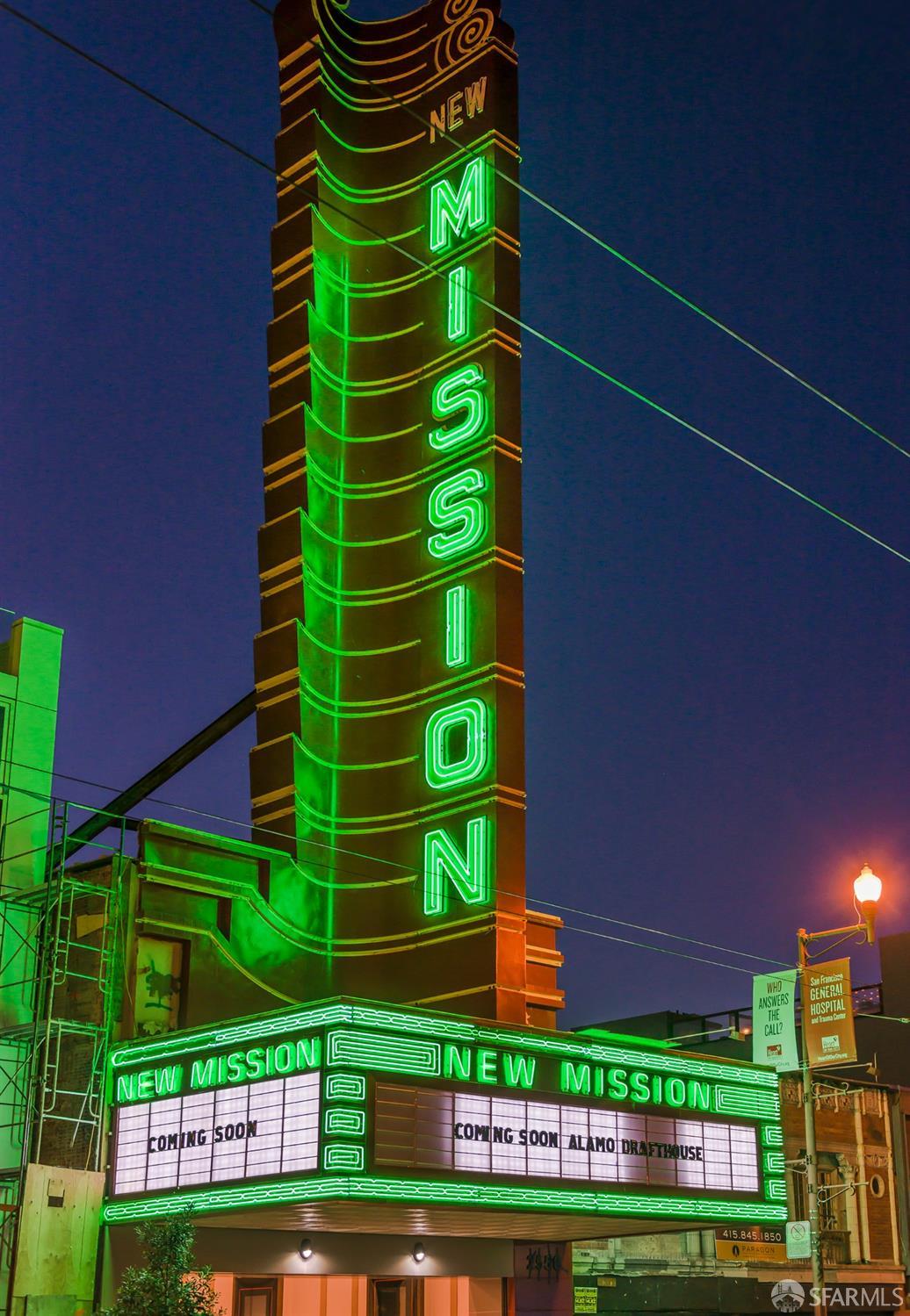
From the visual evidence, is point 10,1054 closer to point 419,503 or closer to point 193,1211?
point 193,1211

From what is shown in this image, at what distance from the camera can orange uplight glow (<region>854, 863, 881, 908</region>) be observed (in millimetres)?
22219

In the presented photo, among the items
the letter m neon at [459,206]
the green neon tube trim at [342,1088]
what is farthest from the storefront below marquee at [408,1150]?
the letter m neon at [459,206]

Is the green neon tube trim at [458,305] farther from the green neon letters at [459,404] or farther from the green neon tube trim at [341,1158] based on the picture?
the green neon tube trim at [341,1158]

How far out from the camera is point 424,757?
84.6ft

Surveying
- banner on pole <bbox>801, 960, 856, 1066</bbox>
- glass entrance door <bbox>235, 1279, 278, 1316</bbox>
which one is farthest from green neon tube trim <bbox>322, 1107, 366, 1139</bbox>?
banner on pole <bbox>801, 960, 856, 1066</bbox>

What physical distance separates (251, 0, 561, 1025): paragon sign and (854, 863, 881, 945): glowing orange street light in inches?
197

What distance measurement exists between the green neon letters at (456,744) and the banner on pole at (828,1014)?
6.39 meters

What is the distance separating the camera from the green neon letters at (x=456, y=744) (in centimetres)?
2502

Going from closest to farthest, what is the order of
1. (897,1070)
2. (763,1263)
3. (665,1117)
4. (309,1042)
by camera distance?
(309,1042) < (665,1117) < (763,1263) < (897,1070)

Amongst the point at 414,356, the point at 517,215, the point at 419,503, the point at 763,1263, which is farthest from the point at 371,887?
the point at 763,1263

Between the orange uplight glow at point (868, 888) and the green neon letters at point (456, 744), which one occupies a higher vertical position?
the green neon letters at point (456, 744)

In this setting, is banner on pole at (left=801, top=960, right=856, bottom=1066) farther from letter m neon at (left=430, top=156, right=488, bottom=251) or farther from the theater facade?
letter m neon at (left=430, top=156, right=488, bottom=251)

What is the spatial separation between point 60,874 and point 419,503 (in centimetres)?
860

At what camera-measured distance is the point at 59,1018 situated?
77.2 ft
